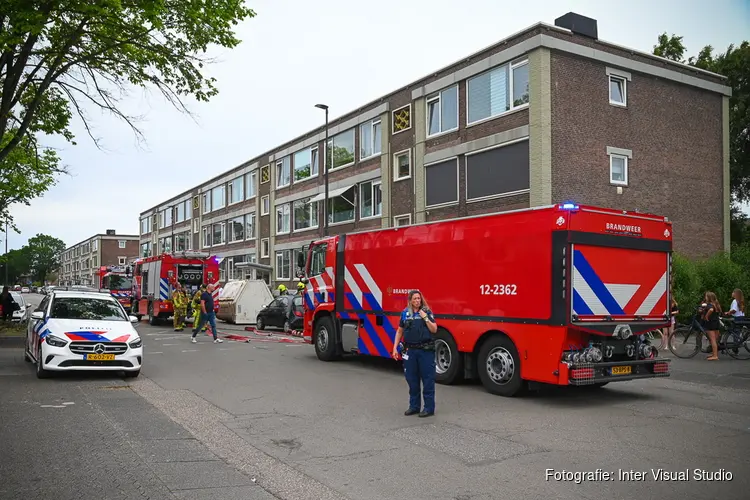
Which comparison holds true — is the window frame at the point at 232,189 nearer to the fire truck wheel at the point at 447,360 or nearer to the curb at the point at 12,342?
the curb at the point at 12,342

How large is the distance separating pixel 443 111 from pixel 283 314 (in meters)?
10.8

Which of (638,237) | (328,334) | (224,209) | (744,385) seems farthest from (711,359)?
Answer: (224,209)

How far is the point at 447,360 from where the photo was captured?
11.3 meters

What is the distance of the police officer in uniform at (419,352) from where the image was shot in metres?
8.38

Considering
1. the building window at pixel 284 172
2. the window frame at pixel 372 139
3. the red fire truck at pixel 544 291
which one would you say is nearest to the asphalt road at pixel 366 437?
the red fire truck at pixel 544 291

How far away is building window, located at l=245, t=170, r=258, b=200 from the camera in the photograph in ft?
158

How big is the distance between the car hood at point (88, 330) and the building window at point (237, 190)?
39831 millimetres

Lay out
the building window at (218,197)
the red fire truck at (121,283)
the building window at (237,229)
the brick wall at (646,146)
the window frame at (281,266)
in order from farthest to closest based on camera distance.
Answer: the building window at (218,197) < the building window at (237,229) < the window frame at (281,266) < the red fire truck at (121,283) < the brick wall at (646,146)

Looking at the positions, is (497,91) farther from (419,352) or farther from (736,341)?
(419,352)

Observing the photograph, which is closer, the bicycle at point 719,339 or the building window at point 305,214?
the bicycle at point 719,339

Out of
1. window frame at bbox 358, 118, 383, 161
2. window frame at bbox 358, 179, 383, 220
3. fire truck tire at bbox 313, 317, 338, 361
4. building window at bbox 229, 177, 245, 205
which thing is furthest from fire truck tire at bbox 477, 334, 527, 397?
building window at bbox 229, 177, 245, 205

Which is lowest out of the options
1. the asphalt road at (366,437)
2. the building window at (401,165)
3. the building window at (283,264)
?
the asphalt road at (366,437)

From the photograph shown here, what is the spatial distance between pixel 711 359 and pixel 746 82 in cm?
2271

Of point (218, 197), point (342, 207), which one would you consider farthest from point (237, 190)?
point (342, 207)
